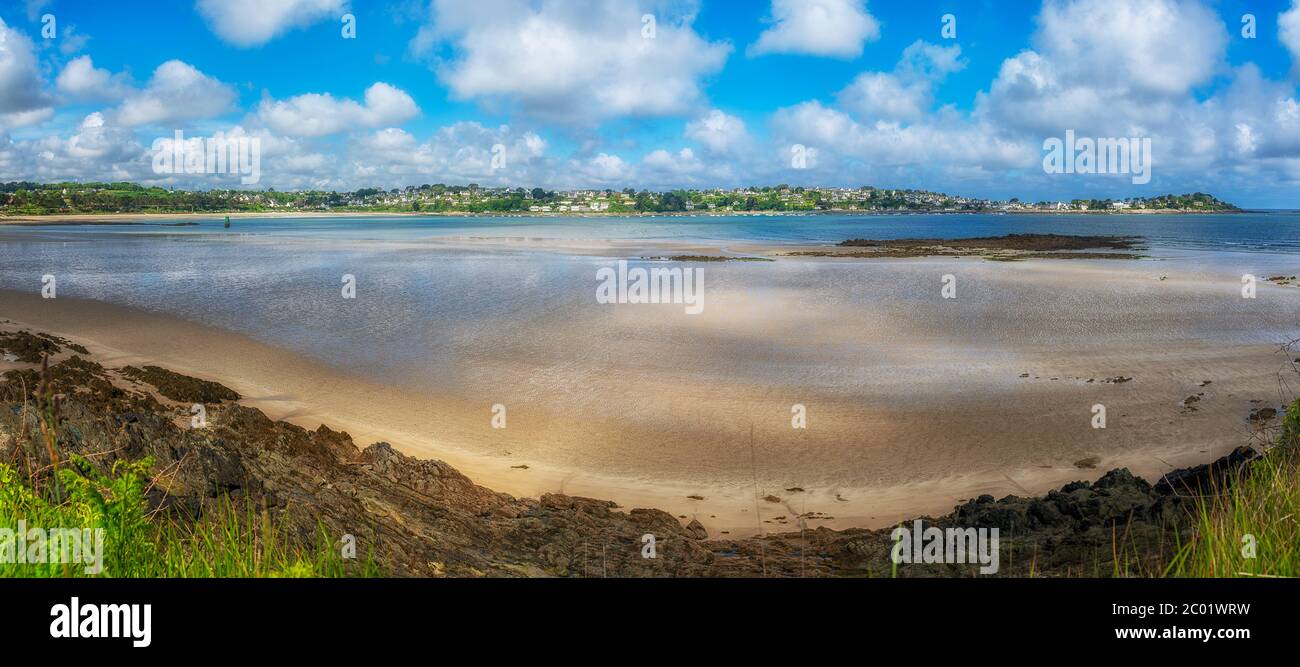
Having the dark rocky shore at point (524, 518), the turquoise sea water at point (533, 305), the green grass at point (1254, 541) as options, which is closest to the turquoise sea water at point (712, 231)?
the turquoise sea water at point (533, 305)

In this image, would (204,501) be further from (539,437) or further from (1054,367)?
(1054,367)

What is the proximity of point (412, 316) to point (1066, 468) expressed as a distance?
1711 cm

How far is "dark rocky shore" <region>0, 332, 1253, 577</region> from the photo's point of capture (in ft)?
21.1

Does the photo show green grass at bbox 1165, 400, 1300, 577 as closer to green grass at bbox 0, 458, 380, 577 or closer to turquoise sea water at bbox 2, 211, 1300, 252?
green grass at bbox 0, 458, 380, 577

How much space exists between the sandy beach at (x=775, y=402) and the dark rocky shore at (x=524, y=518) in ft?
3.35

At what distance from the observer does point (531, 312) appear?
77.8ft

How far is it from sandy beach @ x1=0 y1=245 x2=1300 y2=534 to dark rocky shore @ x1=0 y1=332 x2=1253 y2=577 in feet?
3.35

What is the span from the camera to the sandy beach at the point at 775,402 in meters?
10.2

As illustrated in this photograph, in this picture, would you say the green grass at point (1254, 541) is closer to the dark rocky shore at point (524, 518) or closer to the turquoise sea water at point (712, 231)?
the dark rocky shore at point (524, 518)

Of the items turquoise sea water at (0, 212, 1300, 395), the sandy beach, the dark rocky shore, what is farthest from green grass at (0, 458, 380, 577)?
turquoise sea water at (0, 212, 1300, 395)

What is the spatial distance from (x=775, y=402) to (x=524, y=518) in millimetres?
6288

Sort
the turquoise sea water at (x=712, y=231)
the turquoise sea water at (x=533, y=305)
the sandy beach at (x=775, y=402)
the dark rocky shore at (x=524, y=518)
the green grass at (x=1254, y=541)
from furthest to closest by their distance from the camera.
Answer: the turquoise sea water at (x=712, y=231) → the turquoise sea water at (x=533, y=305) → the sandy beach at (x=775, y=402) → the dark rocky shore at (x=524, y=518) → the green grass at (x=1254, y=541)

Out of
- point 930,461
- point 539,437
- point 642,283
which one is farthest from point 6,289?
point 930,461
